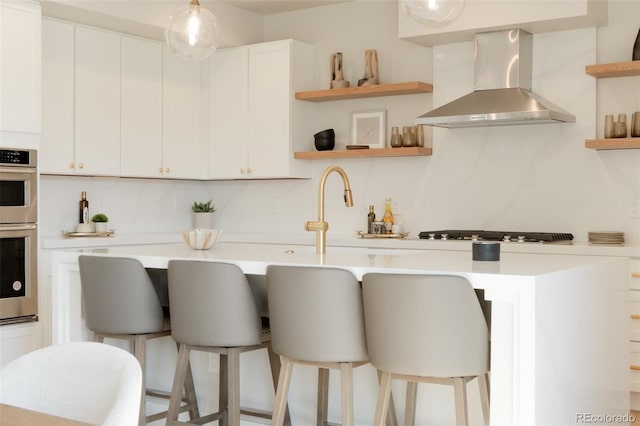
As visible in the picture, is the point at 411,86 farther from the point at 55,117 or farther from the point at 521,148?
the point at 55,117

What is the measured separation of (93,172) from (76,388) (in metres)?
4.17

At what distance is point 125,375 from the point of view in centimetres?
160

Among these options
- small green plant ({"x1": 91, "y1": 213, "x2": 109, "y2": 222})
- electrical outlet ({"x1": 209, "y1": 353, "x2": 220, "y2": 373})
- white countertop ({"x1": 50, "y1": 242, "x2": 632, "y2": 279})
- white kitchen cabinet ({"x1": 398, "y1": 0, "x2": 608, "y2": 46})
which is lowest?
electrical outlet ({"x1": 209, "y1": 353, "x2": 220, "y2": 373})

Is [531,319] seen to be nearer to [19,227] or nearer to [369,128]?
[19,227]

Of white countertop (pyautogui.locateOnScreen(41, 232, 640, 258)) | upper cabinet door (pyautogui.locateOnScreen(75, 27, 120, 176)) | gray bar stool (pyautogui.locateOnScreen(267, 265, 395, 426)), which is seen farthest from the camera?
upper cabinet door (pyautogui.locateOnScreen(75, 27, 120, 176))

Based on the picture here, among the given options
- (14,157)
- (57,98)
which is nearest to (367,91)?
(57,98)

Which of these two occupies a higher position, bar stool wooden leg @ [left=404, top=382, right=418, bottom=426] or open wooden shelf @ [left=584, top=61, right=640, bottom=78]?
open wooden shelf @ [left=584, top=61, right=640, bottom=78]

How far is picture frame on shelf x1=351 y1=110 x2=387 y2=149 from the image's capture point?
6.09m

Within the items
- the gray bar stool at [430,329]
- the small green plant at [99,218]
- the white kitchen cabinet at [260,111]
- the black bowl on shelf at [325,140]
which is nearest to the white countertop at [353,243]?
the small green plant at [99,218]

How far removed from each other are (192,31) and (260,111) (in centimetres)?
284

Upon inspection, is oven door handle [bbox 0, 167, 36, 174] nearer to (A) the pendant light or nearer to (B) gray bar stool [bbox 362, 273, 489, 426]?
(A) the pendant light

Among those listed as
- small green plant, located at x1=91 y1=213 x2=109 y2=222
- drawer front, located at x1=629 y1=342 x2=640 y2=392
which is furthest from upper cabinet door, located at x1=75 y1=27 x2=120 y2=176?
drawer front, located at x1=629 y1=342 x2=640 y2=392

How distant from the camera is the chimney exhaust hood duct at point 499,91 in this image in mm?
4996

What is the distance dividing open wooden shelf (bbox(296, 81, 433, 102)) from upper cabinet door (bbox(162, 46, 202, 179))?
915 millimetres
